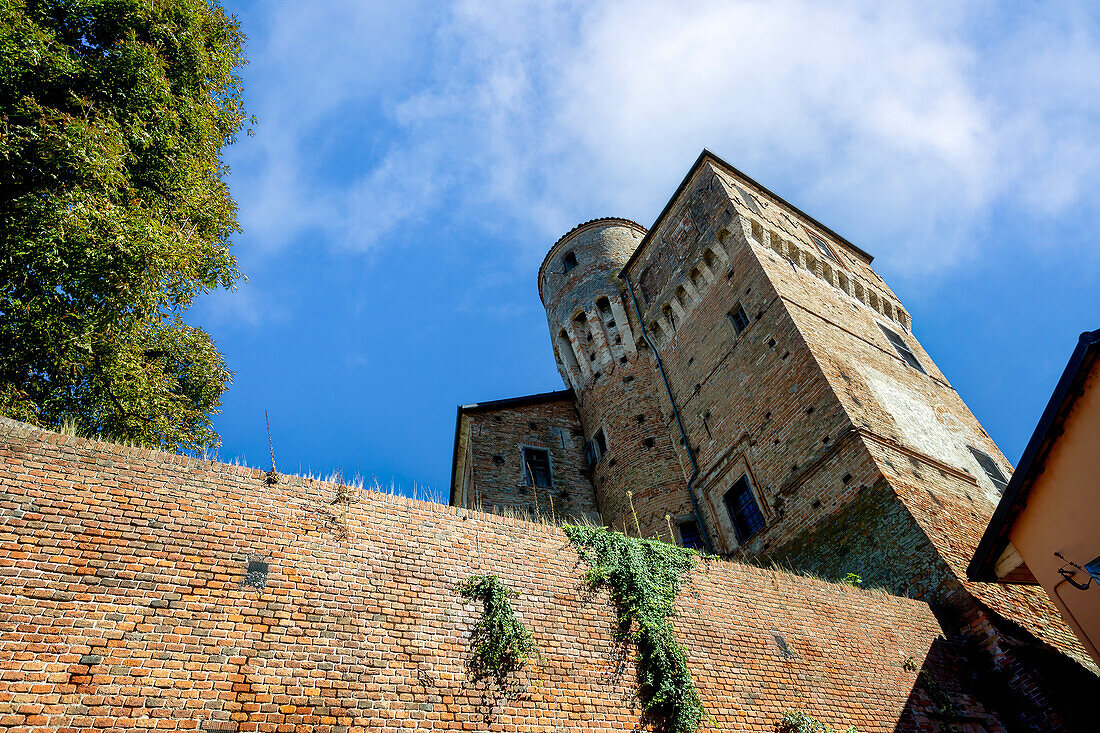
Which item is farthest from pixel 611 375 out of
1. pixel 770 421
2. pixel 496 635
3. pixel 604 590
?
pixel 496 635

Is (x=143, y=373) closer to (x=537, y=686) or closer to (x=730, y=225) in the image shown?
(x=537, y=686)

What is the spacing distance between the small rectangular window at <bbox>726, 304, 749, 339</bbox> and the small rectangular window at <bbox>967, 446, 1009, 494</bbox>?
6060 millimetres

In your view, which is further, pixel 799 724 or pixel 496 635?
pixel 799 724

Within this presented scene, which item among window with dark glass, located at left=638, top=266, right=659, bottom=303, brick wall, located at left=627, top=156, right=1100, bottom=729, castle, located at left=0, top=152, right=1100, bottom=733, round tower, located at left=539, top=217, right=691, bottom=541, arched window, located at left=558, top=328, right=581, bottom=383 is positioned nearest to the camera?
castle, located at left=0, top=152, right=1100, bottom=733

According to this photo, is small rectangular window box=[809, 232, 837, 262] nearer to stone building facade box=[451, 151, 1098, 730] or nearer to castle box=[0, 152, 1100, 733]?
stone building facade box=[451, 151, 1098, 730]

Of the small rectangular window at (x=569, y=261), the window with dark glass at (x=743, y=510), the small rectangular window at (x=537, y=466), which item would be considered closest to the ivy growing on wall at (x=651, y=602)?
the window with dark glass at (x=743, y=510)

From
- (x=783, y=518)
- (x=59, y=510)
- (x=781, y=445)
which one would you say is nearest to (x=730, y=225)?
(x=781, y=445)

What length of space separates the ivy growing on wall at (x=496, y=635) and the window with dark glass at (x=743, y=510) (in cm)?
816

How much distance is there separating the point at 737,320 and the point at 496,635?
40.4ft

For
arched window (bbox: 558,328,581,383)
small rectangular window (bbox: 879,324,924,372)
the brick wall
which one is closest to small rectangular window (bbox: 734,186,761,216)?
the brick wall

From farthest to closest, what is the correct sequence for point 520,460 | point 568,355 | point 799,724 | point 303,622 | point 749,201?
point 568,355
point 749,201
point 520,460
point 799,724
point 303,622

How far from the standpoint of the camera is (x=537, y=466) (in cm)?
1942

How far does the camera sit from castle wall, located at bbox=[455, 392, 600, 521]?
59.2 feet

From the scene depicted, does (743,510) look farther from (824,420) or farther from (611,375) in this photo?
(611,375)
